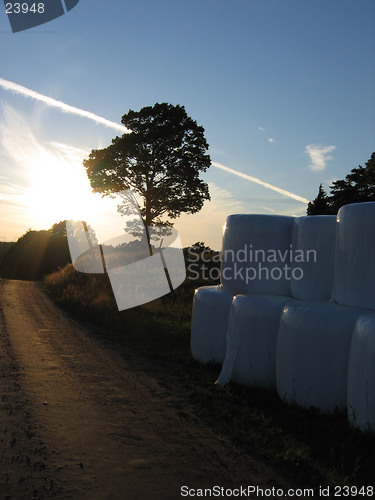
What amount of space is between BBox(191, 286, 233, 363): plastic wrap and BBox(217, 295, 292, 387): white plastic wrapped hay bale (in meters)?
0.73

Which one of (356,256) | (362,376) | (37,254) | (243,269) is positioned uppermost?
(37,254)

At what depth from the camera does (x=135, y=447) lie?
402 centimetres

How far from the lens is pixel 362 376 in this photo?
4.14m

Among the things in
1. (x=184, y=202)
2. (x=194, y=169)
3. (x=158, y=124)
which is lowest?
(x=184, y=202)

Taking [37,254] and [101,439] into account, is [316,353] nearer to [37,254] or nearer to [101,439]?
[101,439]

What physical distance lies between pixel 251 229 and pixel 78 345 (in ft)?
14.0

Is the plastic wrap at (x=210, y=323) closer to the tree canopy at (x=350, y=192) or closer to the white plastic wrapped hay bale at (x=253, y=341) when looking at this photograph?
the white plastic wrapped hay bale at (x=253, y=341)

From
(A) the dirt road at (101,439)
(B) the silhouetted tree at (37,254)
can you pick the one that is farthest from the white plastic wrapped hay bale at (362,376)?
(B) the silhouetted tree at (37,254)

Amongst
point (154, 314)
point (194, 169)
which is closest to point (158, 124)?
point (194, 169)

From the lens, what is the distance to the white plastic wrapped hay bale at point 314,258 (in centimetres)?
566

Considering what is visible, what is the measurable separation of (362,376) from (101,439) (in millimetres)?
2494

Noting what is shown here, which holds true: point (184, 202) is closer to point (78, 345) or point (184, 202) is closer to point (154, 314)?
point (154, 314)

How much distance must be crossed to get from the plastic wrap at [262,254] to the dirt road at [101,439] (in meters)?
1.97

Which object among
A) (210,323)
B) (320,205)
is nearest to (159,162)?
(320,205)
